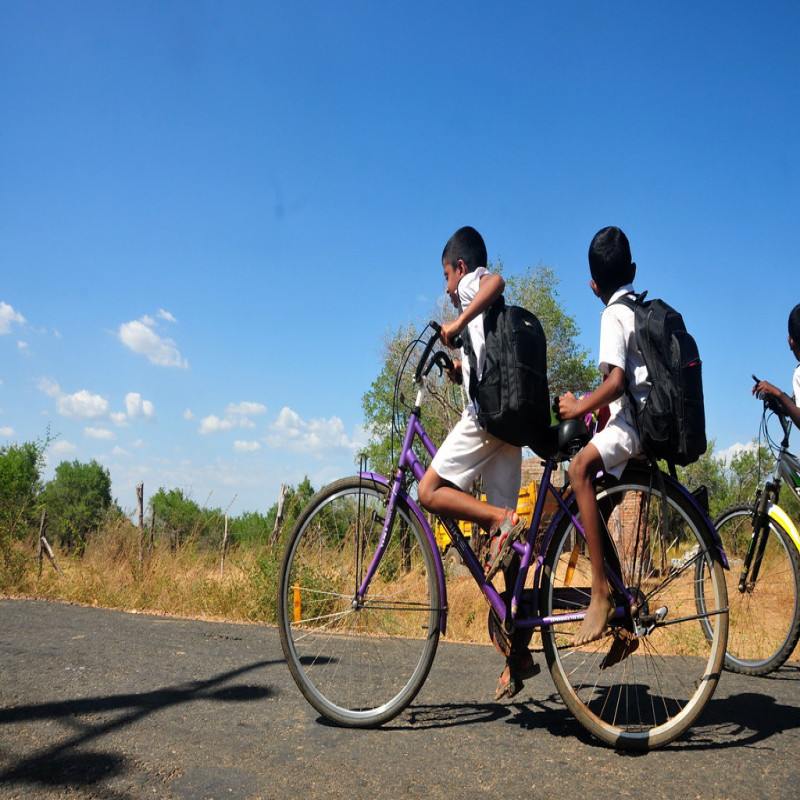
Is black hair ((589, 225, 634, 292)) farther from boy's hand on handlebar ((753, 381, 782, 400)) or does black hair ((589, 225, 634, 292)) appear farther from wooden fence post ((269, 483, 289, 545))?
wooden fence post ((269, 483, 289, 545))

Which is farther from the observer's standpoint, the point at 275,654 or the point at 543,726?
the point at 275,654

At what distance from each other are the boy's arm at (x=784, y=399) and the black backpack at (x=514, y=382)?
2.47 m

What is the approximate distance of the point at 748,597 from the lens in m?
4.78

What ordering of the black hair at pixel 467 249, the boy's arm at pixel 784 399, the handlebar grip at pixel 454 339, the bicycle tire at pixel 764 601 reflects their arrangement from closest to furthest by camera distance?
the handlebar grip at pixel 454 339
the black hair at pixel 467 249
the bicycle tire at pixel 764 601
the boy's arm at pixel 784 399

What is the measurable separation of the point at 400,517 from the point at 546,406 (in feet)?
2.81

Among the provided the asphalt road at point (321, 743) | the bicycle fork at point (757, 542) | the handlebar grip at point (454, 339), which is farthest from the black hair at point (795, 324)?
the handlebar grip at point (454, 339)

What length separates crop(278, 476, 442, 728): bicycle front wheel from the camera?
3186 millimetres

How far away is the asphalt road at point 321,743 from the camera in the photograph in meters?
2.45

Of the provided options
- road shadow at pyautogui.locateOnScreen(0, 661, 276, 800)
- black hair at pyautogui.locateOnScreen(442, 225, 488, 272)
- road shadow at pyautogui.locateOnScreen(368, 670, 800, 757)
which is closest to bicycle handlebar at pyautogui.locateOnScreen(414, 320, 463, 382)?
black hair at pyautogui.locateOnScreen(442, 225, 488, 272)

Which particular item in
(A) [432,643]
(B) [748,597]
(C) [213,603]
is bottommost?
(C) [213,603]

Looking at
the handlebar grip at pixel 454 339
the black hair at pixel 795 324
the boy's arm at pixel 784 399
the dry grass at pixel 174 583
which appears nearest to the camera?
the handlebar grip at pixel 454 339

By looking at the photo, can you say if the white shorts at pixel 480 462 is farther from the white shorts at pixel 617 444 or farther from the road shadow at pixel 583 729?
the road shadow at pixel 583 729

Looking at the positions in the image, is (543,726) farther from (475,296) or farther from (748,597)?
(748,597)

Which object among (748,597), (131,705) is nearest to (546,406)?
(131,705)
